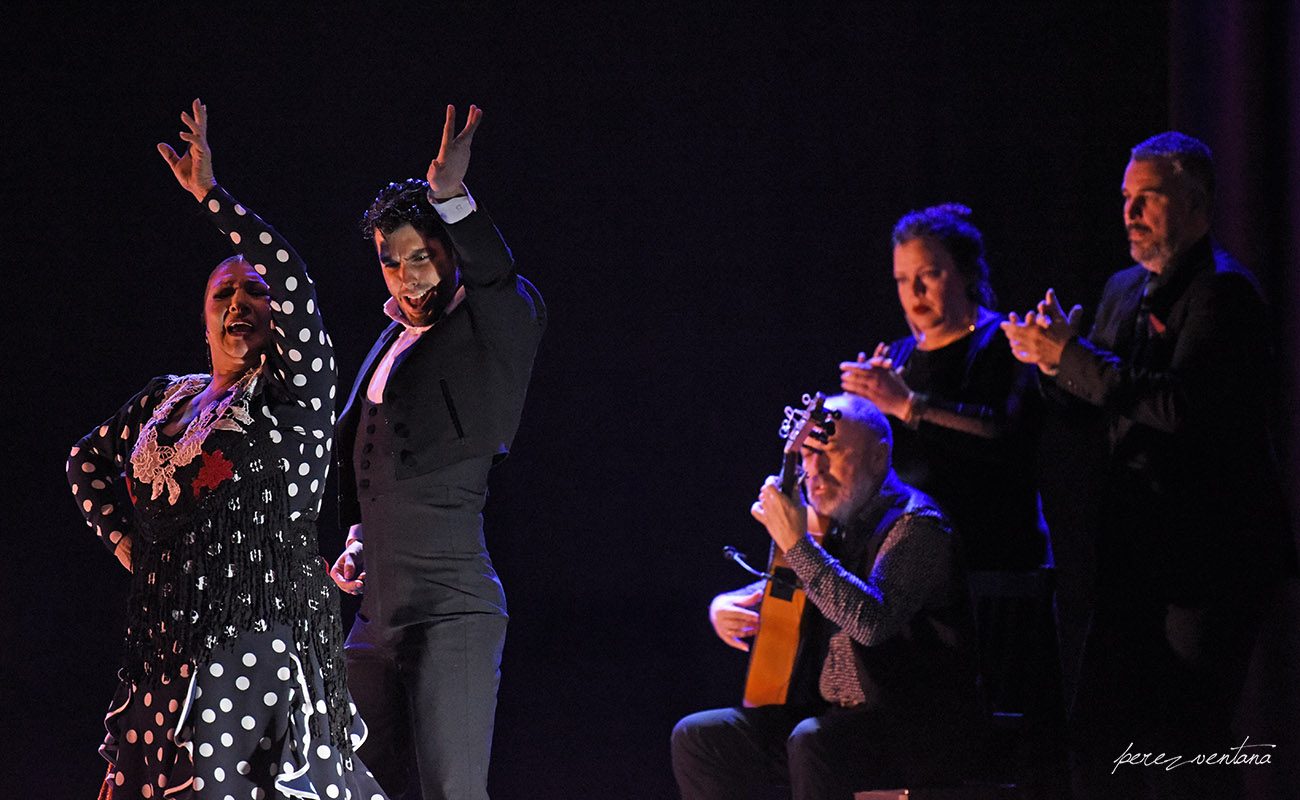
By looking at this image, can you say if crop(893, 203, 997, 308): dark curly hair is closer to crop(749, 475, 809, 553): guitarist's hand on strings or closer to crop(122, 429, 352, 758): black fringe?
crop(749, 475, 809, 553): guitarist's hand on strings

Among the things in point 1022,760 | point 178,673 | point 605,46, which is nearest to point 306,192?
point 605,46

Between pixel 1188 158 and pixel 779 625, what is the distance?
55.7 inches

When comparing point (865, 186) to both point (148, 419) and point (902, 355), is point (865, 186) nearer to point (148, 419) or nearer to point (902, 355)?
point (902, 355)

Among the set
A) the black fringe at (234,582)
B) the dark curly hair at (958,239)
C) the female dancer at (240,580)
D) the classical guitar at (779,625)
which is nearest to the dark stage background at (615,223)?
the dark curly hair at (958,239)

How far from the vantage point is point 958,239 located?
11.6ft

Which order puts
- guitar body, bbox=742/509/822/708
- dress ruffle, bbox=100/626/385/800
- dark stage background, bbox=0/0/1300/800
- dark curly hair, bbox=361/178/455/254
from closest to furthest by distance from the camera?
dress ruffle, bbox=100/626/385/800, dark curly hair, bbox=361/178/455/254, guitar body, bbox=742/509/822/708, dark stage background, bbox=0/0/1300/800

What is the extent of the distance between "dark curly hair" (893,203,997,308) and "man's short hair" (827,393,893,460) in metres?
0.50

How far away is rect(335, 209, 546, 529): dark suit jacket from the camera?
2.73 meters

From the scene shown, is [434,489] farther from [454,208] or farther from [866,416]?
[866,416]

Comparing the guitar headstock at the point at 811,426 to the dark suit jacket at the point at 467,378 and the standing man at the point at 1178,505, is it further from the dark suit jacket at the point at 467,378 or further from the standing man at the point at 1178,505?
the dark suit jacket at the point at 467,378

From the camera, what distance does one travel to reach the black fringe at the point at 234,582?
238 centimetres

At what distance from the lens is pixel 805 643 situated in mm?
3189

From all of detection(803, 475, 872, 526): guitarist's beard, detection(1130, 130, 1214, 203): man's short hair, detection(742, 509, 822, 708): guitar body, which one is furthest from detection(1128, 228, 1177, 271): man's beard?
detection(742, 509, 822, 708): guitar body

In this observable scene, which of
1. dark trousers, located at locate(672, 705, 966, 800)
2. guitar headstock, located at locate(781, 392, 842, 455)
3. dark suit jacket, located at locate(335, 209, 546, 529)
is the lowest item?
dark trousers, located at locate(672, 705, 966, 800)
